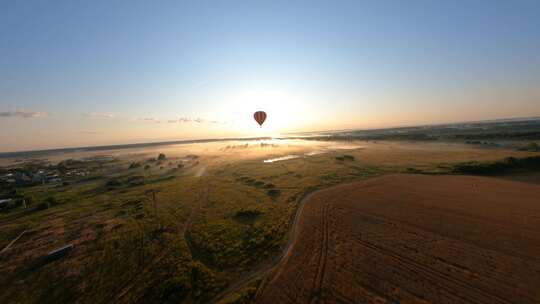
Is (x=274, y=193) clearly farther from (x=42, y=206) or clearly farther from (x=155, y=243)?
(x=42, y=206)

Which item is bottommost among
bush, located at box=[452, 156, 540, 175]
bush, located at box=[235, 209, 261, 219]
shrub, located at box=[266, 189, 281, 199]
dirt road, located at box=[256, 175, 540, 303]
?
dirt road, located at box=[256, 175, 540, 303]

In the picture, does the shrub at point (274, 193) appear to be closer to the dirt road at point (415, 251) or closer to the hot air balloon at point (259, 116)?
the dirt road at point (415, 251)

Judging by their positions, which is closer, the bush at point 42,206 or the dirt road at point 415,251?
the dirt road at point 415,251

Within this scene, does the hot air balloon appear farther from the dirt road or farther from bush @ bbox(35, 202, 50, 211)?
bush @ bbox(35, 202, 50, 211)

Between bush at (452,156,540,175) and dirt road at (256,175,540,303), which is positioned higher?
bush at (452,156,540,175)

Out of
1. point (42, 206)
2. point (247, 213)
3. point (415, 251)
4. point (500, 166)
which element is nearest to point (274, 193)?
point (247, 213)

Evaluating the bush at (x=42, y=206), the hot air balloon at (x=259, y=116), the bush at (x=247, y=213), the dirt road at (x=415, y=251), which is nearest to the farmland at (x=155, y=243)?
the bush at (x=247, y=213)

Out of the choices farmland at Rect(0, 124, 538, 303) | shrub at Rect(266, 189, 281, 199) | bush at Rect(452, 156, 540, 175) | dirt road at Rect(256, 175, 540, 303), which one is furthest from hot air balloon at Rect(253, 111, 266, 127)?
bush at Rect(452, 156, 540, 175)

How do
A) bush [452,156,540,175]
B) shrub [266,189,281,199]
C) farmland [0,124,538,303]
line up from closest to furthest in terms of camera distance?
farmland [0,124,538,303] < shrub [266,189,281,199] < bush [452,156,540,175]

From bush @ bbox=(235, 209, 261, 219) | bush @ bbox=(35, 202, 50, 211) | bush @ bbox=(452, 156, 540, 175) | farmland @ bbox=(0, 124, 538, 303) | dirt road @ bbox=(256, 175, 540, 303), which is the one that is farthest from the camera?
bush @ bbox=(452, 156, 540, 175)
